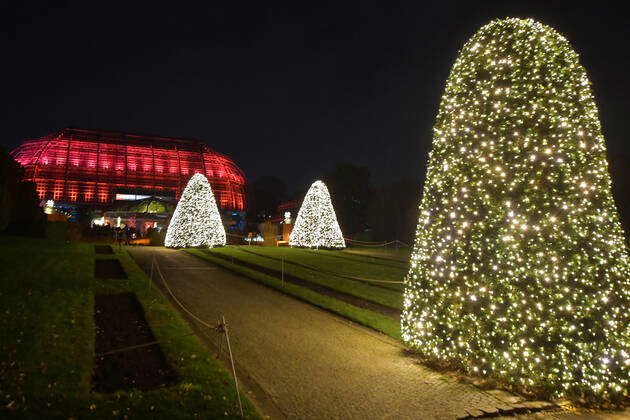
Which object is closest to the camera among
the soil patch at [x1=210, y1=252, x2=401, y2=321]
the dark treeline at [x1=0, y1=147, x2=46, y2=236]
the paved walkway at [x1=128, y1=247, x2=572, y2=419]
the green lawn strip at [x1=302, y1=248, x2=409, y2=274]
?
the paved walkway at [x1=128, y1=247, x2=572, y2=419]

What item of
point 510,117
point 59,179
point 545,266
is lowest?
point 545,266

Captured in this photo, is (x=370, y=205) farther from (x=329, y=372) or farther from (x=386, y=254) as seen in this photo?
→ (x=329, y=372)

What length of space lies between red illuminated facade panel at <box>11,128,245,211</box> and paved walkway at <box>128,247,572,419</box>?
2622 inches

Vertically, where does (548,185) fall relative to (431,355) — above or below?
above

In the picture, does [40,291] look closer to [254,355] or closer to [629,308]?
[254,355]

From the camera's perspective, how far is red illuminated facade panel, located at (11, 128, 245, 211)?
76375 mm

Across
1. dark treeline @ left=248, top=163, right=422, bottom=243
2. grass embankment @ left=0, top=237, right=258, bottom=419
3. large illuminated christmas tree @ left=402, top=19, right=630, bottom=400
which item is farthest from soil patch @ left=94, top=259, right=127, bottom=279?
dark treeline @ left=248, top=163, right=422, bottom=243

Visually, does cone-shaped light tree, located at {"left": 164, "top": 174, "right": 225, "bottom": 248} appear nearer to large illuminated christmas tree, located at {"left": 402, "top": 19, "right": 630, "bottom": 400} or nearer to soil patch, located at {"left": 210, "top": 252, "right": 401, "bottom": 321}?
soil patch, located at {"left": 210, "top": 252, "right": 401, "bottom": 321}

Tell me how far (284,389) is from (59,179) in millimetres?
85693

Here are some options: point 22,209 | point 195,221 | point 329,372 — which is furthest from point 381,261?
point 22,209

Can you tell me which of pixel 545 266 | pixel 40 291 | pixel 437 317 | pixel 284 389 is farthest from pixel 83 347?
pixel 545 266

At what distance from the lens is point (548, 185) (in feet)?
18.4

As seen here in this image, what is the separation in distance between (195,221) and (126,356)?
2239 centimetres

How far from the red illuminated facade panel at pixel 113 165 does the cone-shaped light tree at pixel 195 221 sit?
4543 cm
